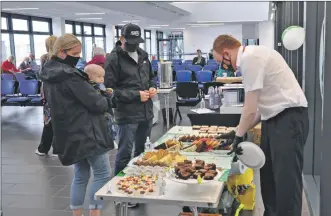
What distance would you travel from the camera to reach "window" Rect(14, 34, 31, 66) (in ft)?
45.5

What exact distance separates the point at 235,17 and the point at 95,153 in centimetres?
1323

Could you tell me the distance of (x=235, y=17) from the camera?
14953mm

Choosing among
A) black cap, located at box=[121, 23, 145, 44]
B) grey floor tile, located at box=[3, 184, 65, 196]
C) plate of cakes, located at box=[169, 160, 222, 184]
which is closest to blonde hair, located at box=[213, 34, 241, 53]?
plate of cakes, located at box=[169, 160, 222, 184]

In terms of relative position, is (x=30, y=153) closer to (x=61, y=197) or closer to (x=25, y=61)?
(x=61, y=197)

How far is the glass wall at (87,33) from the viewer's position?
1736cm

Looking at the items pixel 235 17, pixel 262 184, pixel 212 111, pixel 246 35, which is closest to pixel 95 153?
pixel 262 184

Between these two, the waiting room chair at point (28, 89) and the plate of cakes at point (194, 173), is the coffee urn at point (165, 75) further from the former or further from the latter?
the plate of cakes at point (194, 173)

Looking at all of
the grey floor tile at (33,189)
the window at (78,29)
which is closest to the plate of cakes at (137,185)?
the grey floor tile at (33,189)

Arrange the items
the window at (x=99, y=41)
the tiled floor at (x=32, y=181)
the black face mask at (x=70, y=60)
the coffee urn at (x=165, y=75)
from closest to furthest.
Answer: the black face mask at (x=70, y=60)
the tiled floor at (x=32, y=181)
the coffee urn at (x=165, y=75)
the window at (x=99, y=41)

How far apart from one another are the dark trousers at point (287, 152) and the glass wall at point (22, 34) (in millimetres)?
11407

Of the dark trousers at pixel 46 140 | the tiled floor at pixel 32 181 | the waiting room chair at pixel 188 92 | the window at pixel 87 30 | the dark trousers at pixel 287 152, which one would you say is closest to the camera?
the dark trousers at pixel 287 152

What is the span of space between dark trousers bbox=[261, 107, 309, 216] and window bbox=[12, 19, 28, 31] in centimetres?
1266

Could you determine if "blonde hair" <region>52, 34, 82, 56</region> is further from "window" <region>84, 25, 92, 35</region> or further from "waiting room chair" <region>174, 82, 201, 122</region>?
"window" <region>84, 25, 92, 35</region>

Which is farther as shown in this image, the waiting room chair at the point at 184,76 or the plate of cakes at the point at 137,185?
the waiting room chair at the point at 184,76
